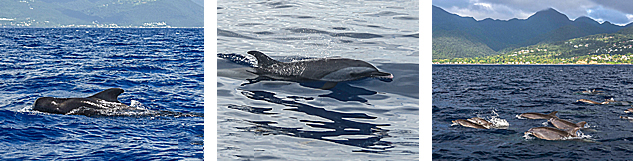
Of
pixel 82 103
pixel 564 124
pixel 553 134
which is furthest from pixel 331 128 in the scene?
pixel 564 124

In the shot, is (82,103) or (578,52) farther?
(578,52)

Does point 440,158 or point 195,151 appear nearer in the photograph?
point 195,151

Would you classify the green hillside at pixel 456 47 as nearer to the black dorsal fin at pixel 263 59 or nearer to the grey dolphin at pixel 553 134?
the grey dolphin at pixel 553 134

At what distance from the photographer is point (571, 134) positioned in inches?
170

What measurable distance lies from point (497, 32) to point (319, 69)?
621 cm

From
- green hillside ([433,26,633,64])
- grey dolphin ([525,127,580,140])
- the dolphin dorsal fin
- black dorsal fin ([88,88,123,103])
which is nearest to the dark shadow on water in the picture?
black dorsal fin ([88,88,123,103])

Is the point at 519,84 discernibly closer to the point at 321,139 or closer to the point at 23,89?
the point at 321,139

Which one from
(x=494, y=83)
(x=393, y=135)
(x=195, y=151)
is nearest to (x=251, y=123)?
(x=195, y=151)

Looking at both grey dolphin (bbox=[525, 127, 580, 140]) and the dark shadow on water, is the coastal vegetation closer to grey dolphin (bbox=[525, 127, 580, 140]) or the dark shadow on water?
grey dolphin (bbox=[525, 127, 580, 140])

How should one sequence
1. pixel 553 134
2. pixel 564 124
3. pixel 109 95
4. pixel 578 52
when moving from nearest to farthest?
pixel 109 95 < pixel 553 134 < pixel 564 124 < pixel 578 52

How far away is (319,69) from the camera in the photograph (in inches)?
118

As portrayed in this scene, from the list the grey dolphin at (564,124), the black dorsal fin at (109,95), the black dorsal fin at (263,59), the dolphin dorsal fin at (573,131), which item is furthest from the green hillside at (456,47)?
the black dorsal fin at (109,95)

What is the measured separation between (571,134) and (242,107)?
3.70m

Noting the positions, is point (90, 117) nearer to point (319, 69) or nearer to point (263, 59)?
point (263, 59)
